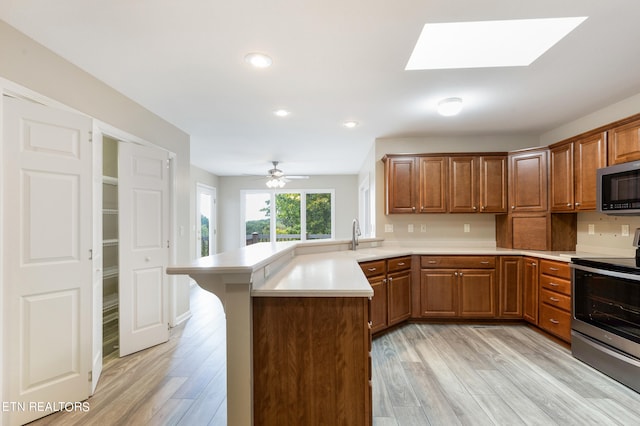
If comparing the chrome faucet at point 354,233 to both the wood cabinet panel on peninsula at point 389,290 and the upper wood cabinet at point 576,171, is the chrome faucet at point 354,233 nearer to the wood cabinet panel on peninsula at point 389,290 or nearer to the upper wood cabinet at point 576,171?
the wood cabinet panel on peninsula at point 389,290

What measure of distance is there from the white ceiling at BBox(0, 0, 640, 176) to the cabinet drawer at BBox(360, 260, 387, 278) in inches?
64.1

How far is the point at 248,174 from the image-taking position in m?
7.56

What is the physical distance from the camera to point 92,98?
2486mm

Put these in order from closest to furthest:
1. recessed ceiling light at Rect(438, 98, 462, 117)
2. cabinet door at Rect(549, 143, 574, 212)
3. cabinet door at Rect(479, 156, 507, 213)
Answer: recessed ceiling light at Rect(438, 98, 462, 117)
cabinet door at Rect(549, 143, 574, 212)
cabinet door at Rect(479, 156, 507, 213)

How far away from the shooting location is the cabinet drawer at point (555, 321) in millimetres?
2922

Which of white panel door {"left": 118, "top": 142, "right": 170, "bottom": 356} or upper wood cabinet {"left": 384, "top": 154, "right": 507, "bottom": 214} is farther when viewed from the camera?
upper wood cabinet {"left": 384, "top": 154, "right": 507, "bottom": 214}

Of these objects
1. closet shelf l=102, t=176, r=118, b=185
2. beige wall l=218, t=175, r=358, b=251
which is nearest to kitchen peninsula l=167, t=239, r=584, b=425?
closet shelf l=102, t=176, r=118, b=185

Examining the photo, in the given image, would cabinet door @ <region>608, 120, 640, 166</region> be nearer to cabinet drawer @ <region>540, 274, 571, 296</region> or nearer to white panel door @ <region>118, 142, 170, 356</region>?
cabinet drawer @ <region>540, 274, 571, 296</region>

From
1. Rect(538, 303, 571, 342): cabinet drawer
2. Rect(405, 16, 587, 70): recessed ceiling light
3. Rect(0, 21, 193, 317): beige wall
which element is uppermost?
Rect(405, 16, 587, 70): recessed ceiling light

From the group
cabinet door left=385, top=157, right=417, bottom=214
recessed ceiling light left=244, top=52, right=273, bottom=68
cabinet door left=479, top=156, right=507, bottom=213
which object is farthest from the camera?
cabinet door left=385, top=157, right=417, bottom=214

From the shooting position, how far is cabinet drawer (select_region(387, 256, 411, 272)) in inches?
133

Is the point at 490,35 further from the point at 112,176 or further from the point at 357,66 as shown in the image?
the point at 112,176

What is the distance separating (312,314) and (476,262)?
2.73 metres

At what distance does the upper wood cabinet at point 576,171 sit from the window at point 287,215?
4892mm
